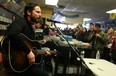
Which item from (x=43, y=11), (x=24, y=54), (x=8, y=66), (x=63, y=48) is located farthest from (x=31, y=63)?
(x=43, y=11)

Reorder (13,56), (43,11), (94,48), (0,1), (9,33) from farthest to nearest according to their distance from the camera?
1. (43,11)
2. (94,48)
3. (0,1)
4. (13,56)
5. (9,33)

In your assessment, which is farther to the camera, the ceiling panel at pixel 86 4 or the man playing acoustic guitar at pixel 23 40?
the ceiling panel at pixel 86 4

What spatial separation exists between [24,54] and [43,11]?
303 inches

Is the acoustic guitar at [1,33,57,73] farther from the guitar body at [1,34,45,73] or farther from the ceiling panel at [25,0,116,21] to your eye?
the ceiling panel at [25,0,116,21]

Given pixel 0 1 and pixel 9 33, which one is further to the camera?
pixel 0 1

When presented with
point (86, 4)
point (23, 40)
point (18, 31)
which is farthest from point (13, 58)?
point (86, 4)

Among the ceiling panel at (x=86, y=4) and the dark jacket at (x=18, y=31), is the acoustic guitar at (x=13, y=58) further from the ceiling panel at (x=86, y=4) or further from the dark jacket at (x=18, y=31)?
the ceiling panel at (x=86, y=4)

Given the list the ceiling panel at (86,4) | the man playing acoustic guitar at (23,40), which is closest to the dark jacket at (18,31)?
the man playing acoustic guitar at (23,40)

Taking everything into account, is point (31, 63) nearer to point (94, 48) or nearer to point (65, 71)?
point (65, 71)

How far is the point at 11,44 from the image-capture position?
7.82 feet

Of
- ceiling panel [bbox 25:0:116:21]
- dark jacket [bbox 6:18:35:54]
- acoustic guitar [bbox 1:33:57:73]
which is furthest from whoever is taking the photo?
ceiling panel [bbox 25:0:116:21]

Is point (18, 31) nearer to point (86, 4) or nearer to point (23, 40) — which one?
point (23, 40)

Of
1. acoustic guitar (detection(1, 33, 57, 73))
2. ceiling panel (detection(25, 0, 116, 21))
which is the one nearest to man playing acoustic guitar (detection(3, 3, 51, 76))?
acoustic guitar (detection(1, 33, 57, 73))

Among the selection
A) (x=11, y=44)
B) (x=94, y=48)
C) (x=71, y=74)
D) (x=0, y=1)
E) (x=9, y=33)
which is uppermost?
(x=0, y=1)
